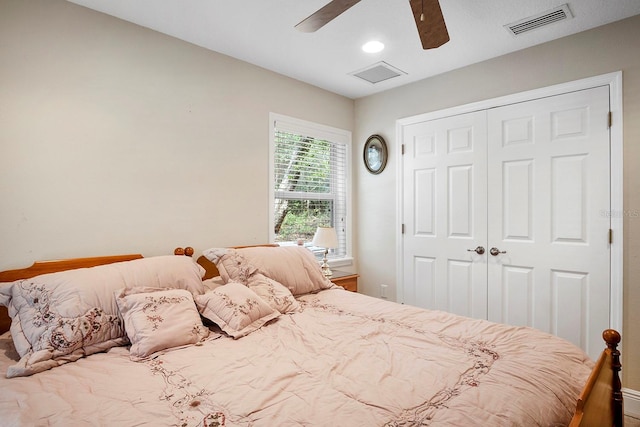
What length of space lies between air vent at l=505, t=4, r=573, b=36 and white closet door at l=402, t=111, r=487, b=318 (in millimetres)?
701

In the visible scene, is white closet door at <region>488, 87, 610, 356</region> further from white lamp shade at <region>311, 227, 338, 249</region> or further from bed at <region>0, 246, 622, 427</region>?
white lamp shade at <region>311, 227, 338, 249</region>

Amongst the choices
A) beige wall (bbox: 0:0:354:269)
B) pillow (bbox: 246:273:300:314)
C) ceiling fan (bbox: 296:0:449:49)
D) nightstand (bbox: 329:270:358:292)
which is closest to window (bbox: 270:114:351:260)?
beige wall (bbox: 0:0:354:269)

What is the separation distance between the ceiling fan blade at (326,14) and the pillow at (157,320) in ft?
5.04

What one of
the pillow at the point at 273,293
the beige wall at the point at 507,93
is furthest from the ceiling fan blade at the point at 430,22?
the pillow at the point at 273,293

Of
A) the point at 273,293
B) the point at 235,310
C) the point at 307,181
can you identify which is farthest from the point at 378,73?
the point at 235,310

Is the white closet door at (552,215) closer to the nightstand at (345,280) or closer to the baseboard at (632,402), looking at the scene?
the baseboard at (632,402)

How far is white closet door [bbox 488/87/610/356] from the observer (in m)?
2.41

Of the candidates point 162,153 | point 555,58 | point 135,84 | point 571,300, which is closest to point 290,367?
point 162,153

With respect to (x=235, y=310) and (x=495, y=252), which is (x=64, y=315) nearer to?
(x=235, y=310)

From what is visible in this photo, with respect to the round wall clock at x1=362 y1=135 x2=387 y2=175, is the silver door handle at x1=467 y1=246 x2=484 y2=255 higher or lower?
lower

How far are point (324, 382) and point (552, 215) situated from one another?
2.28 meters

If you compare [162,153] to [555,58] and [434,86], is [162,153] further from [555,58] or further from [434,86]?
[555,58]

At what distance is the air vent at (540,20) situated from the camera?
2186 mm

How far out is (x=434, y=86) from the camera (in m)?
3.26
